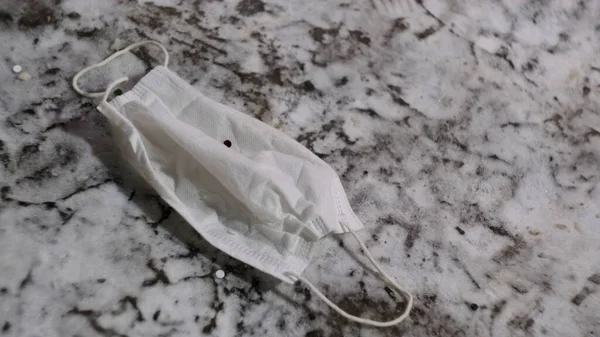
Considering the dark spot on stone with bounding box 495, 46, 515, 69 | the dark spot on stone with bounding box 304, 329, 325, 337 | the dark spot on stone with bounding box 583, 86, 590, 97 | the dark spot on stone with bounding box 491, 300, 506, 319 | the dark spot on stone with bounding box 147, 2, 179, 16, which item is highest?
the dark spot on stone with bounding box 495, 46, 515, 69

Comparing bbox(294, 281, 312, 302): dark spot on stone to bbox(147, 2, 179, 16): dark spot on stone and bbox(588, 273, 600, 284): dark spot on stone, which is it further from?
bbox(147, 2, 179, 16): dark spot on stone

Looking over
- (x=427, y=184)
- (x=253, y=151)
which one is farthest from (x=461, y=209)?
(x=253, y=151)

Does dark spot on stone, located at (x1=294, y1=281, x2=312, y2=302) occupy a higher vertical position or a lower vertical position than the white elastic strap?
lower

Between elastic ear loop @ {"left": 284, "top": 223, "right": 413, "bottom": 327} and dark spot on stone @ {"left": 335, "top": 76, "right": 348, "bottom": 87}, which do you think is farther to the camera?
dark spot on stone @ {"left": 335, "top": 76, "right": 348, "bottom": 87}

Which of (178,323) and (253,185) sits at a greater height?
(253,185)

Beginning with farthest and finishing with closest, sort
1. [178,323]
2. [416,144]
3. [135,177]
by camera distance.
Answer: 1. [416,144]
2. [135,177]
3. [178,323]

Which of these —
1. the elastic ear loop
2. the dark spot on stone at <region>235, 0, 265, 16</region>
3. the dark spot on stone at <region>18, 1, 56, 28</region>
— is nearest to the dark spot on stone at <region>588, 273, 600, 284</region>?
the elastic ear loop

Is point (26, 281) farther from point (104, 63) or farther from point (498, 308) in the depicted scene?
point (498, 308)

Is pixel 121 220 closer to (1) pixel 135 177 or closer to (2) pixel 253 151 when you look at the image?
(1) pixel 135 177
